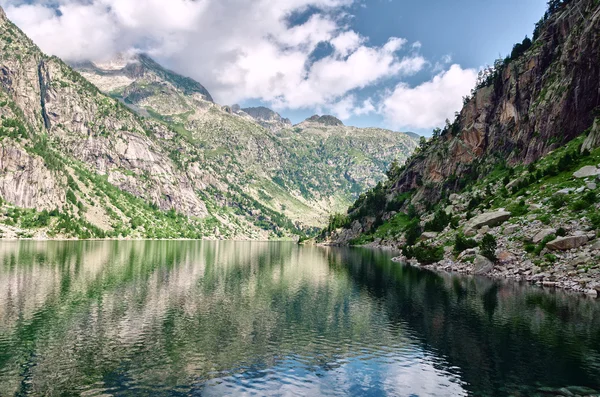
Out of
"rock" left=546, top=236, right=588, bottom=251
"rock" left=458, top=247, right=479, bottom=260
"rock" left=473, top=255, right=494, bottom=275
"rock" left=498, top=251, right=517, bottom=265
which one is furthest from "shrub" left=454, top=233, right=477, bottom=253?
"rock" left=546, top=236, right=588, bottom=251

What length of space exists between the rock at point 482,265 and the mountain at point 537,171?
0.70 ft

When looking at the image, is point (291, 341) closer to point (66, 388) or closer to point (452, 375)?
point (452, 375)

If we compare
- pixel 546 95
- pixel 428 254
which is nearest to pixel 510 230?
pixel 428 254

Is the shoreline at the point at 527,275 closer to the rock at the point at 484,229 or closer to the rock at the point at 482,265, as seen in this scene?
the rock at the point at 482,265

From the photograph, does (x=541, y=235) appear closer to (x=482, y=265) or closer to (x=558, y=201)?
(x=482, y=265)

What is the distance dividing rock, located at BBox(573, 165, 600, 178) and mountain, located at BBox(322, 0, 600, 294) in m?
0.26

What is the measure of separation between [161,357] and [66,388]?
8.09 meters

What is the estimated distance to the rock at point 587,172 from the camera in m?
88.4

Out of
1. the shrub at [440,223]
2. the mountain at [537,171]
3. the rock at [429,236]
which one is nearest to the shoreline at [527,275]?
the mountain at [537,171]

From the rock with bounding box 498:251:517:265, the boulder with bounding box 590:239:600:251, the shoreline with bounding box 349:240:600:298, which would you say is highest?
the boulder with bounding box 590:239:600:251

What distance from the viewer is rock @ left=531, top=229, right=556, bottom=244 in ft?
243

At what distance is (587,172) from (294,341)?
8594 centimetres

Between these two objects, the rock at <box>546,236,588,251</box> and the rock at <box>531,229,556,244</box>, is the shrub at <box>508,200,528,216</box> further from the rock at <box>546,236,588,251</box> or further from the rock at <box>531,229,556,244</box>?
the rock at <box>546,236,588,251</box>

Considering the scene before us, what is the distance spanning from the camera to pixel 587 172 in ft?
296
